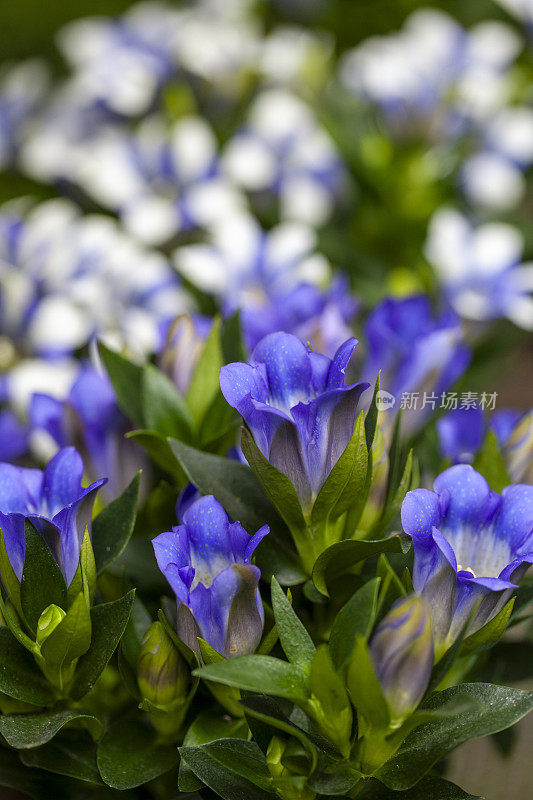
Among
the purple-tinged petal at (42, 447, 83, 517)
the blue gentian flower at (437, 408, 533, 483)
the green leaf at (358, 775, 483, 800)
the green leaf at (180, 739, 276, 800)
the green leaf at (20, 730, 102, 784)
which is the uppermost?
the purple-tinged petal at (42, 447, 83, 517)

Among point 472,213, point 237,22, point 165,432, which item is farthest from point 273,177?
point 165,432

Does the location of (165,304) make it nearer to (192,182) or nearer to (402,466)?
(192,182)

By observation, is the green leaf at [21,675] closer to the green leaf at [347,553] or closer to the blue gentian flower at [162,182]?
the green leaf at [347,553]

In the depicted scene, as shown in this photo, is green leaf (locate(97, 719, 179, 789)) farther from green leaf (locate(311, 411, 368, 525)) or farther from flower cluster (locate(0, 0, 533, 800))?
green leaf (locate(311, 411, 368, 525))

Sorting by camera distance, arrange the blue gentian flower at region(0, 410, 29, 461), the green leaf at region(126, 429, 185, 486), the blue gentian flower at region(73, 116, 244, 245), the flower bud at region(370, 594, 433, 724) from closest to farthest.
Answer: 1. the flower bud at region(370, 594, 433, 724)
2. the green leaf at region(126, 429, 185, 486)
3. the blue gentian flower at region(0, 410, 29, 461)
4. the blue gentian flower at region(73, 116, 244, 245)

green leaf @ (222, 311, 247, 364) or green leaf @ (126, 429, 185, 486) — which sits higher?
green leaf @ (222, 311, 247, 364)

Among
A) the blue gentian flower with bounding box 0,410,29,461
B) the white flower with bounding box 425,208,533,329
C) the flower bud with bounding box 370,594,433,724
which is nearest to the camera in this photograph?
the flower bud with bounding box 370,594,433,724

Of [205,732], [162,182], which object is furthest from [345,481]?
[162,182]

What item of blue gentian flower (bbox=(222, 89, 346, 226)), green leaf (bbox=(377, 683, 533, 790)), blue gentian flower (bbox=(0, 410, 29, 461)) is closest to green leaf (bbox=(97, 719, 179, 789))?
green leaf (bbox=(377, 683, 533, 790))
